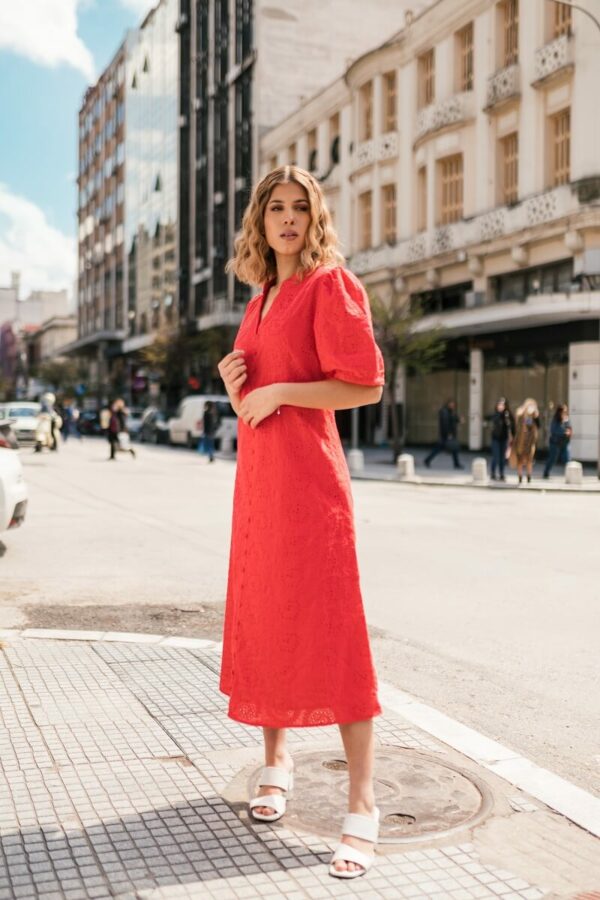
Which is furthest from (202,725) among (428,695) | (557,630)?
(557,630)

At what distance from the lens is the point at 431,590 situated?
7.97m

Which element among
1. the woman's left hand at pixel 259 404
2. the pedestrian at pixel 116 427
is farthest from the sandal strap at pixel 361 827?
the pedestrian at pixel 116 427

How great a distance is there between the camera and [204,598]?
7410mm

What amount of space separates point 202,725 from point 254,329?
1.80m

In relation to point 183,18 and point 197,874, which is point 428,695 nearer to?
point 197,874

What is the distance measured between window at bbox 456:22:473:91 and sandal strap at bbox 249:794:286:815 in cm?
3106

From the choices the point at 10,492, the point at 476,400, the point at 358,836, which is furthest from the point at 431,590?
the point at 476,400

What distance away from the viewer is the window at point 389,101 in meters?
36.3

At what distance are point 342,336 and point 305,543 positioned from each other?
635 mm

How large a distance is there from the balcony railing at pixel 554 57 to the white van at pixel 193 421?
44.3ft

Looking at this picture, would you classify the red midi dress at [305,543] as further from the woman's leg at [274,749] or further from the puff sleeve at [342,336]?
the woman's leg at [274,749]

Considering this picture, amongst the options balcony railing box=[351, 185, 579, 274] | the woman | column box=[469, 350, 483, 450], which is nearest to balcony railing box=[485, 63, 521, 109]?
balcony railing box=[351, 185, 579, 274]

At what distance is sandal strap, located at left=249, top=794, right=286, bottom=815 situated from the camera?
3295 millimetres

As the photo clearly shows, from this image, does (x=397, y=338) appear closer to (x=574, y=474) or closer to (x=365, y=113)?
(x=574, y=474)
